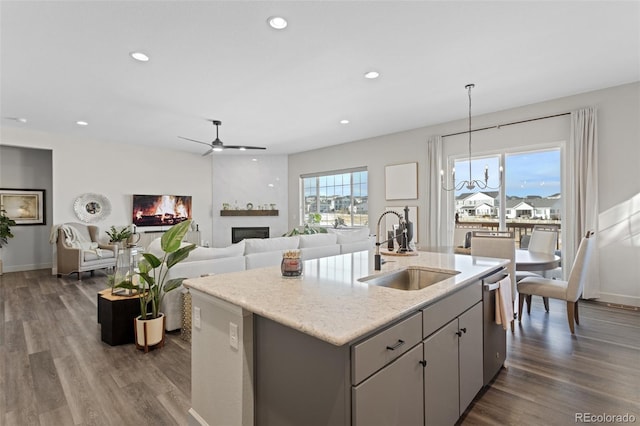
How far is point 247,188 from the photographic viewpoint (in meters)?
8.71

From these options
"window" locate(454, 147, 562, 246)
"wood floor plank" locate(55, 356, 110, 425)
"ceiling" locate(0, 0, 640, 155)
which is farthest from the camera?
"window" locate(454, 147, 562, 246)

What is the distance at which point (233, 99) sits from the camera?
438 centimetres

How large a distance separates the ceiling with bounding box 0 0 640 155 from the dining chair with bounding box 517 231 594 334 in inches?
Answer: 79.0

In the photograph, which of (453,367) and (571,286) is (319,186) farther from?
(453,367)

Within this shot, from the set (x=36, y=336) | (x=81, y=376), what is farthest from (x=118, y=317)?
(x=36, y=336)

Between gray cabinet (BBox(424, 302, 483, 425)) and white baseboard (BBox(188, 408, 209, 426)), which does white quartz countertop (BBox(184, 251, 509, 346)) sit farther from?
white baseboard (BBox(188, 408, 209, 426))

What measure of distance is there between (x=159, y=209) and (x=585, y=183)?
8.49 m

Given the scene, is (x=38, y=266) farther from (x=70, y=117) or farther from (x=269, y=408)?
(x=269, y=408)

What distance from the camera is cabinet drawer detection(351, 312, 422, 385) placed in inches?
45.2

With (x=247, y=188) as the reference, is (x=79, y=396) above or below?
below

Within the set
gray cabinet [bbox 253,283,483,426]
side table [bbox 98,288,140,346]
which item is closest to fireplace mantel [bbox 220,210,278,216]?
side table [bbox 98,288,140,346]

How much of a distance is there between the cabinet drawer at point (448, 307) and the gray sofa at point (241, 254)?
1609 mm

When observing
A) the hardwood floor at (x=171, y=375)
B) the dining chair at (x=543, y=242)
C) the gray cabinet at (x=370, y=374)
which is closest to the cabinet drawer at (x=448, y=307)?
the gray cabinet at (x=370, y=374)

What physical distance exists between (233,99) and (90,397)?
3694mm
